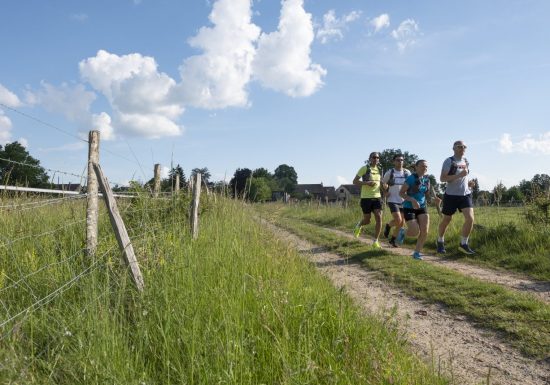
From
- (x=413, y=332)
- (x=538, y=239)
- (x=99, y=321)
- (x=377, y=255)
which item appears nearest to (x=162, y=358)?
(x=99, y=321)

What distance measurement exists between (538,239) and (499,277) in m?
2.27

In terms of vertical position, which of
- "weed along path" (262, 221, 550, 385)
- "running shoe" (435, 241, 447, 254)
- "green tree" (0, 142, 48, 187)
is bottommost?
"weed along path" (262, 221, 550, 385)

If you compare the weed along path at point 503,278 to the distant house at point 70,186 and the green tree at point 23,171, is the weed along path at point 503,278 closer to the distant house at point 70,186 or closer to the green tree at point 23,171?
the distant house at point 70,186

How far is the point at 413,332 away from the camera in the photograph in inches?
148

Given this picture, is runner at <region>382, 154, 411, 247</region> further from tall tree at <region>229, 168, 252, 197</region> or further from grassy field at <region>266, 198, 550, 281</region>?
tall tree at <region>229, 168, 252, 197</region>

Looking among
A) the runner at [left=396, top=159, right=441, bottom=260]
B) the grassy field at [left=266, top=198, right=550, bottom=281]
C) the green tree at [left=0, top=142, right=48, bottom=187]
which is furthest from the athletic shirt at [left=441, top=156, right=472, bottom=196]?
the green tree at [left=0, top=142, right=48, bottom=187]

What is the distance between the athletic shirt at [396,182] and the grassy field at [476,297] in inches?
78.2

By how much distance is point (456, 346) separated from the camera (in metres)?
3.49

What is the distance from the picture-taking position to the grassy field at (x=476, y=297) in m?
3.65

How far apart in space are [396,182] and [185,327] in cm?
718

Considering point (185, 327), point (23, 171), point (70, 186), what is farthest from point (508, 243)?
point (23, 171)

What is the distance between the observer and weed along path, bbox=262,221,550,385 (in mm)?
2902

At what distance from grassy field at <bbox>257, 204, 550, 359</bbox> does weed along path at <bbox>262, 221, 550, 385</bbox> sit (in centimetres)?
15

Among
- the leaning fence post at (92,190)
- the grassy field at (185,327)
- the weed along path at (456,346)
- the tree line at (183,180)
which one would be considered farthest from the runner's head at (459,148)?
the leaning fence post at (92,190)
